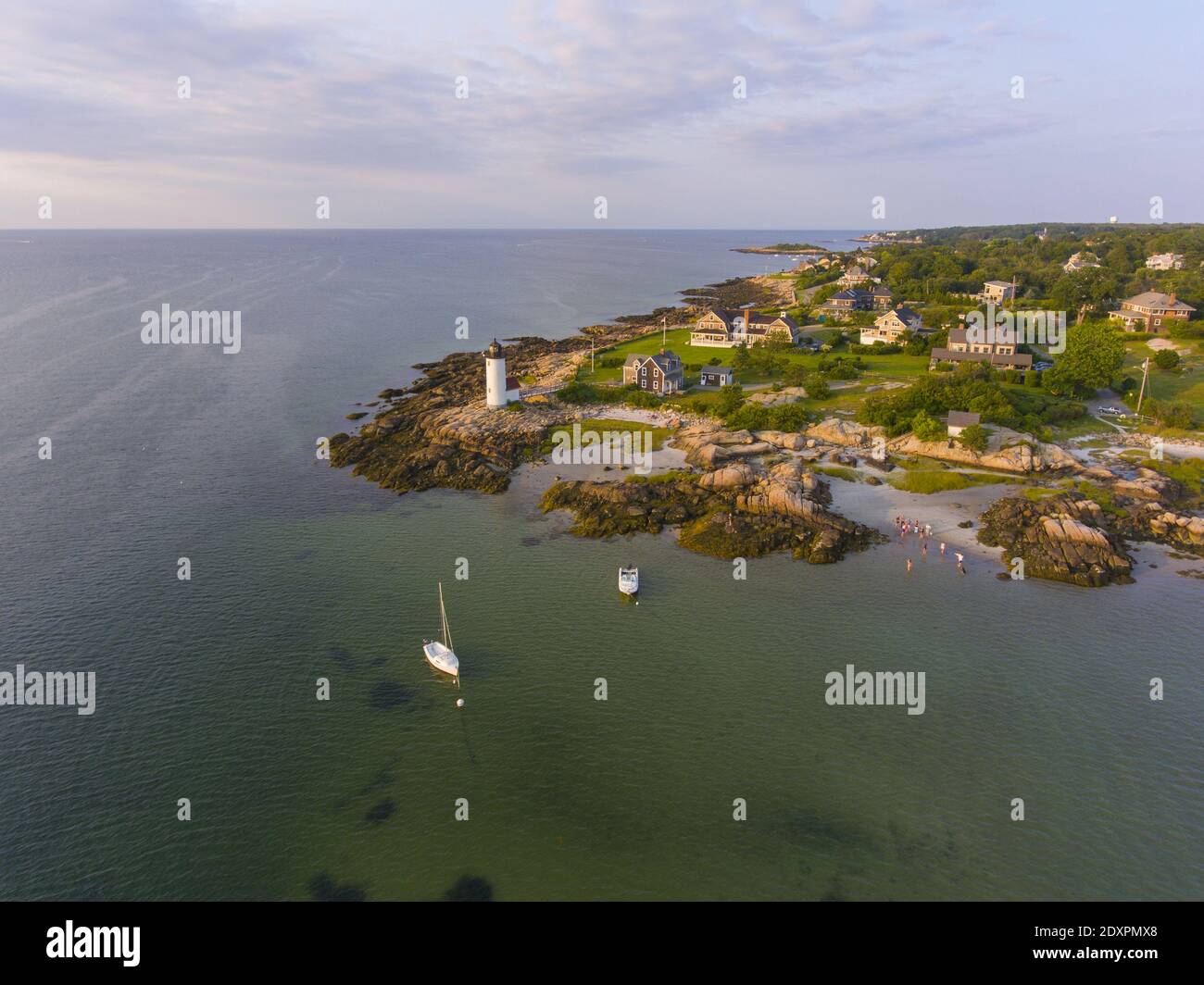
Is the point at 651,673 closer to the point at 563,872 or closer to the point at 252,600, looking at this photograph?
the point at 563,872

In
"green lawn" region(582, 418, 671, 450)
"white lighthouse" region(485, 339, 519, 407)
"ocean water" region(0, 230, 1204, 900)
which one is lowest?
"ocean water" region(0, 230, 1204, 900)

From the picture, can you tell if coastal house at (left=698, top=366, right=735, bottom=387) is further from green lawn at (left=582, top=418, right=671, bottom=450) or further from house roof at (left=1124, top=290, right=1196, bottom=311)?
house roof at (left=1124, top=290, right=1196, bottom=311)

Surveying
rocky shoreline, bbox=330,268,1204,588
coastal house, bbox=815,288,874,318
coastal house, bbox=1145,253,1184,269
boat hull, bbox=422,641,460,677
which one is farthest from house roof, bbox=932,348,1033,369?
coastal house, bbox=1145,253,1184,269

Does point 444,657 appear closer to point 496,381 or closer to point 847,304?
point 496,381

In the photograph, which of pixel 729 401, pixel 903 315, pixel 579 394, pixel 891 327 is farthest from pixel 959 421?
pixel 903 315

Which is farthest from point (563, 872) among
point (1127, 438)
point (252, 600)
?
point (1127, 438)

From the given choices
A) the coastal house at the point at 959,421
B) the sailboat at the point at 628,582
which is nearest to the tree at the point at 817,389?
the coastal house at the point at 959,421
